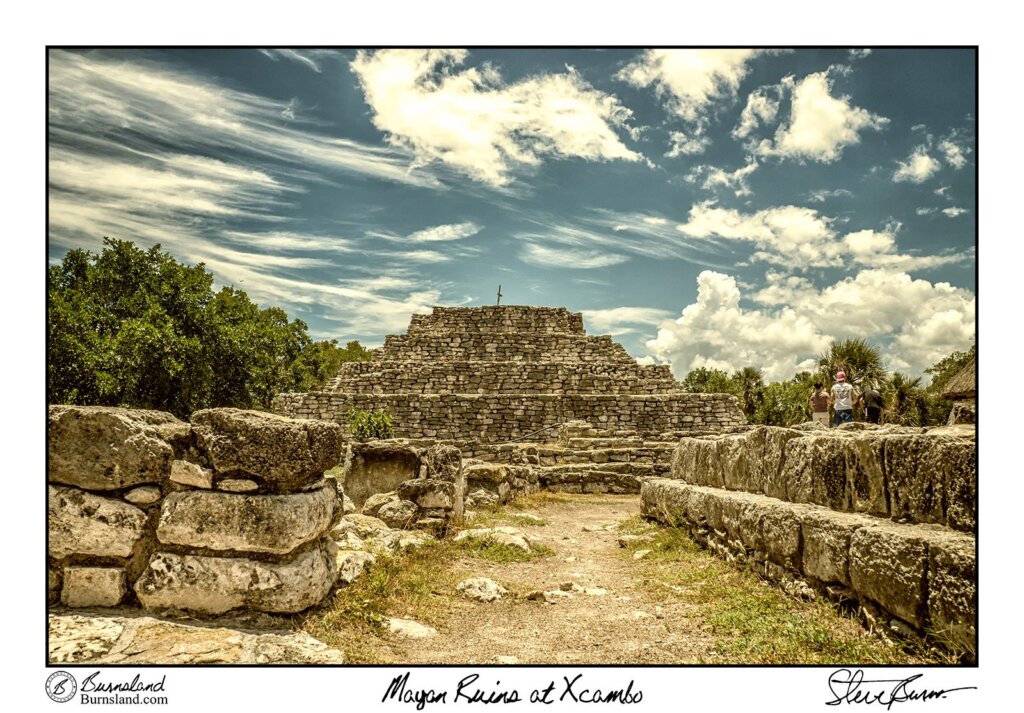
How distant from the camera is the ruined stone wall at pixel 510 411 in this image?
21297mm

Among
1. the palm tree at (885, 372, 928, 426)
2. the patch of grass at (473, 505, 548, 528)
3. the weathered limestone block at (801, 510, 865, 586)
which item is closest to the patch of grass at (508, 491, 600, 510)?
the patch of grass at (473, 505, 548, 528)

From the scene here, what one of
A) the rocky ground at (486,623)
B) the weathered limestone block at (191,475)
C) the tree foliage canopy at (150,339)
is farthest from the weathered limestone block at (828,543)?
the tree foliage canopy at (150,339)

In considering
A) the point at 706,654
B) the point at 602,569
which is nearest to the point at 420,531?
the point at 602,569

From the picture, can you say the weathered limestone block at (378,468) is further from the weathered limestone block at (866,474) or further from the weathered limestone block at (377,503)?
the weathered limestone block at (866,474)

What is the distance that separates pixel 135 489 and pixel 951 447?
13.7 feet

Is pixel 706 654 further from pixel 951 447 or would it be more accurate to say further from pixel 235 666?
pixel 235 666

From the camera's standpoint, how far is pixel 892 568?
10.4 ft

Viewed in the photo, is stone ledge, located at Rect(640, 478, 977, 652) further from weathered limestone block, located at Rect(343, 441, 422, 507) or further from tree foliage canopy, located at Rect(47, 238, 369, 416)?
tree foliage canopy, located at Rect(47, 238, 369, 416)

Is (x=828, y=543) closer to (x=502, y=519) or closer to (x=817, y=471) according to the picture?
(x=817, y=471)

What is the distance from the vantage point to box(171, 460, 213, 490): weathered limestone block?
3268mm

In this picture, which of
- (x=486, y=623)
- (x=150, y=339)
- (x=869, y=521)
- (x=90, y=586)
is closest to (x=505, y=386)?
(x=150, y=339)

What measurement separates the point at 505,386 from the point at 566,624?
20.0m

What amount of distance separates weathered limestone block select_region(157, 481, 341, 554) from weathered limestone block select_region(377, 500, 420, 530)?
10.8 feet
